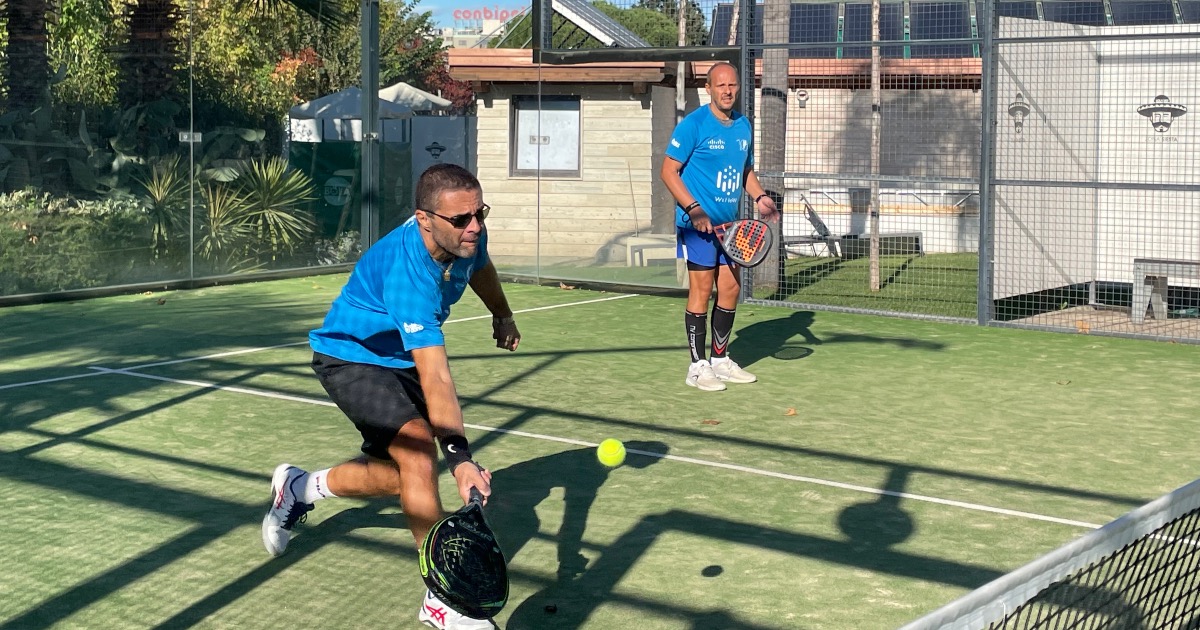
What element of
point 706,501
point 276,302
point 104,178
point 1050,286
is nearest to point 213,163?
point 104,178

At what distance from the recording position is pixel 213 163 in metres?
15.4

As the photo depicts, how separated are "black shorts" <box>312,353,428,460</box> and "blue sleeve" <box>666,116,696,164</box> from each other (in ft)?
14.2

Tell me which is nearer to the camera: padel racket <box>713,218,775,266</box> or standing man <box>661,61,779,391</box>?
padel racket <box>713,218,775,266</box>

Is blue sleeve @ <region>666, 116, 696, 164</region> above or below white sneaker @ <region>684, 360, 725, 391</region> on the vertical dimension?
above

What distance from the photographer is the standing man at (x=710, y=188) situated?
9.17 meters

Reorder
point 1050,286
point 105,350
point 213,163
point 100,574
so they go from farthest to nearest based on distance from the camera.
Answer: point 213,163, point 1050,286, point 105,350, point 100,574

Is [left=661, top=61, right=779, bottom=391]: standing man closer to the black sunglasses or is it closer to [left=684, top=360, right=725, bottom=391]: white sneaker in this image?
[left=684, top=360, right=725, bottom=391]: white sneaker

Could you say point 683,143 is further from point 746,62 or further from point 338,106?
point 338,106

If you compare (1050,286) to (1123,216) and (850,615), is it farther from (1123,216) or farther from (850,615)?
(850,615)

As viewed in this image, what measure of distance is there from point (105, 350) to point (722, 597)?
24.0 ft

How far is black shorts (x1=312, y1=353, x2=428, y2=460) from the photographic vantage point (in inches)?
196

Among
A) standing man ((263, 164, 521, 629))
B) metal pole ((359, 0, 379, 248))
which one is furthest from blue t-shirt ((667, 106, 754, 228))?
metal pole ((359, 0, 379, 248))

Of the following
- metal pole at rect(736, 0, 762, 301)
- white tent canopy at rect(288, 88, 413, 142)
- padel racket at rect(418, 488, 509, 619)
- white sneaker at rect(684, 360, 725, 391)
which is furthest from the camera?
white tent canopy at rect(288, 88, 413, 142)

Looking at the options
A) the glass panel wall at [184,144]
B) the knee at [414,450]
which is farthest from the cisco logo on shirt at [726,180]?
the glass panel wall at [184,144]
